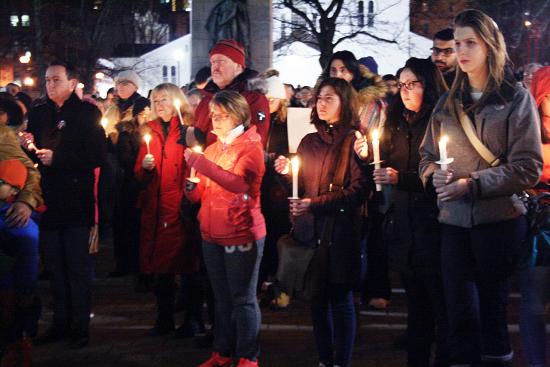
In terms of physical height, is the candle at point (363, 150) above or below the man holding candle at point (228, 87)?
below

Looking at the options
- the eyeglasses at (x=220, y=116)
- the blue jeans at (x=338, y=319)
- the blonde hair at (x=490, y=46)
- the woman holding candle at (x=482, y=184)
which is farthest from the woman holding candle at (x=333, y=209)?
the blonde hair at (x=490, y=46)

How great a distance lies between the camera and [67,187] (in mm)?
7547

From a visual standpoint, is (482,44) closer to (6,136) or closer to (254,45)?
(6,136)

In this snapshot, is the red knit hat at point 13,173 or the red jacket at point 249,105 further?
the red jacket at point 249,105

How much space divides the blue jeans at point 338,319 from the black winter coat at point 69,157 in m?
2.45

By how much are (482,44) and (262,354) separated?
327 cm

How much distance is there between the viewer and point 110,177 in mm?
11445

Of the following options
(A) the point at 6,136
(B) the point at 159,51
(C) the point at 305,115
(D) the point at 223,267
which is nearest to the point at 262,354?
(D) the point at 223,267

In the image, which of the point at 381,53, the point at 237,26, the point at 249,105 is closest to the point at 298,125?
the point at 249,105

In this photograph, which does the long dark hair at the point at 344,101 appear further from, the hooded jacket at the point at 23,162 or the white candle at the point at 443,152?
the hooded jacket at the point at 23,162

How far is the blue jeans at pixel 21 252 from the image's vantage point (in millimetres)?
6281

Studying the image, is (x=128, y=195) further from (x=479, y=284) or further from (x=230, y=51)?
(x=479, y=284)

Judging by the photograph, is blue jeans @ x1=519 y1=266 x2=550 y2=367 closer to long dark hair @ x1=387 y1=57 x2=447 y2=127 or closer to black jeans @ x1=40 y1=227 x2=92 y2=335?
long dark hair @ x1=387 y1=57 x2=447 y2=127

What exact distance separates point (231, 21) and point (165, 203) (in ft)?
21.6
